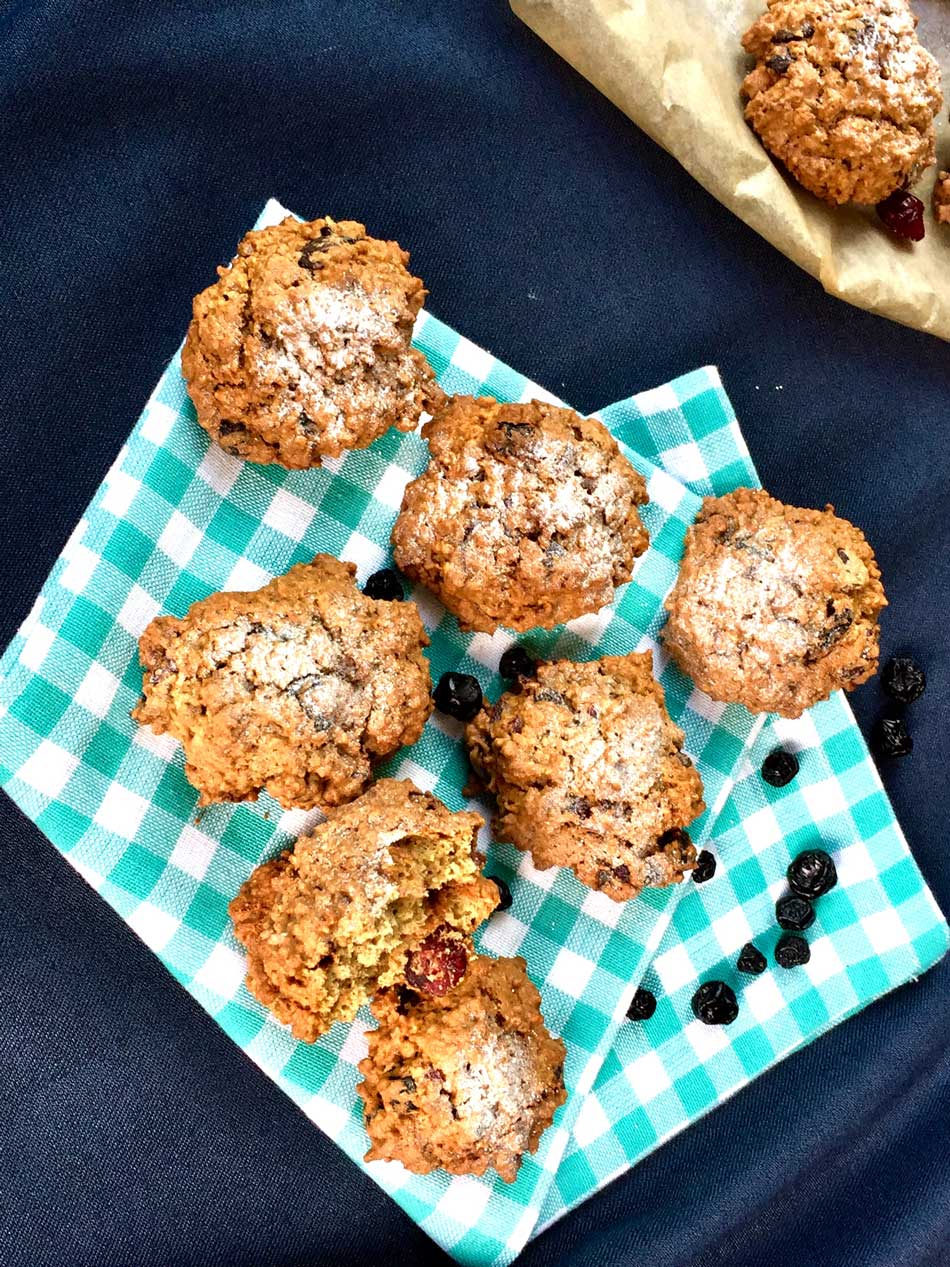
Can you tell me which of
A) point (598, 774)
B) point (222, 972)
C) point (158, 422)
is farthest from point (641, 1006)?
point (158, 422)

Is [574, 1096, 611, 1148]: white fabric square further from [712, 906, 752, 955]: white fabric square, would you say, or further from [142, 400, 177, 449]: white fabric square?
[142, 400, 177, 449]: white fabric square

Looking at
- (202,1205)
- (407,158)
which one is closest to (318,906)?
(202,1205)

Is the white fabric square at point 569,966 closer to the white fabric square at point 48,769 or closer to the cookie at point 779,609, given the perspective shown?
the cookie at point 779,609

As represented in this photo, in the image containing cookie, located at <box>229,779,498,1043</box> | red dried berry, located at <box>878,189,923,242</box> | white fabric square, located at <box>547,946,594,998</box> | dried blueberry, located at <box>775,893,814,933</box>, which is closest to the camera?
cookie, located at <box>229,779,498,1043</box>

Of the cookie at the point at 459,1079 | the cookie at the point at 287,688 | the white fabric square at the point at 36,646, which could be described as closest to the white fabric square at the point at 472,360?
the cookie at the point at 287,688

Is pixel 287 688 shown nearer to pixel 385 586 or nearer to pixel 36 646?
pixel 385 586

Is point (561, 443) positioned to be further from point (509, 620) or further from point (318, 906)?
point (318, 906)

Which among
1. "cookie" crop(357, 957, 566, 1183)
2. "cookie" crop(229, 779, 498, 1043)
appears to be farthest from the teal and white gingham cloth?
"cookie" crop(229, 779, 498, 1043)
